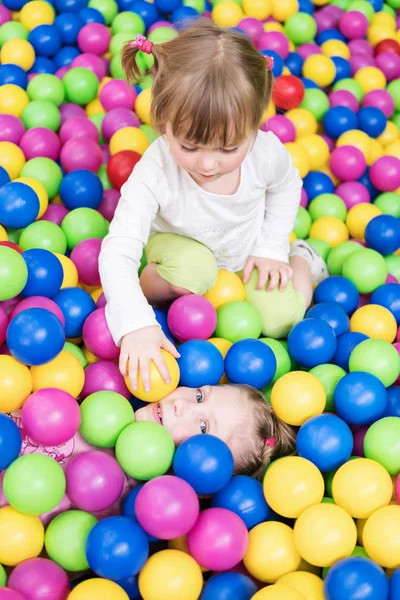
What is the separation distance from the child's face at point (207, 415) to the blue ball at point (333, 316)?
0.36 meters

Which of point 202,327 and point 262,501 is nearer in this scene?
point 262,501

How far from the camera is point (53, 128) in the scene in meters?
2.02

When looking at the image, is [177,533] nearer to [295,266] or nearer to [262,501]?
[262,501]

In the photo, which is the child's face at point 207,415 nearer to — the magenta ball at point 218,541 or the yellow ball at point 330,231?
the magenta ball at point 218,541

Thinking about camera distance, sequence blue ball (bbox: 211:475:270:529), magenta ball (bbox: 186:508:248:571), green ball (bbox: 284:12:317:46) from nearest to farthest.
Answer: magenta ball (bbox: 186:508:248:571)
blue ball (bbox: 211:475:270:529)
green ball (bbox: 284:12:317:46)

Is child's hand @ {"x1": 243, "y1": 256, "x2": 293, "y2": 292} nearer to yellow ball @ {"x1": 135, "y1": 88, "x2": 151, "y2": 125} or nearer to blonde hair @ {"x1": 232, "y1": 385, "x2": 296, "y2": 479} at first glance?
blonde hair @ {"x1": 232, "y1": 385, "x2": 296, "y2": 479}

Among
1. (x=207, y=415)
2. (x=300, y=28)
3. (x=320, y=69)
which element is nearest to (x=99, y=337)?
(x=207, y=415)

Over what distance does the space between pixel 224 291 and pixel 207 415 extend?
428 mm

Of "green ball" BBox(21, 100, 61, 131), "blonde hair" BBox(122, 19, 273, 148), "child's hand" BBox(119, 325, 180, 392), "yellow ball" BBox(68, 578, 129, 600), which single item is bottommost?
"yellow ball" BBox(68, 578, 129, 600)

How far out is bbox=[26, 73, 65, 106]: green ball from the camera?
6.77ft

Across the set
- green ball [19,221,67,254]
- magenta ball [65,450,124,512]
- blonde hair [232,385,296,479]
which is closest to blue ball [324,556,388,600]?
blonde hair [232,385,296,479]

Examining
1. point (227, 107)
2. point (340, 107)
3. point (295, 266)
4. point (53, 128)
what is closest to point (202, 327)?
point (295, 266)

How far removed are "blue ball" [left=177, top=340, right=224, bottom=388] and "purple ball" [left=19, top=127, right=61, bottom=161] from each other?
784mm

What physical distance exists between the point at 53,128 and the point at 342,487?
1332 mm
